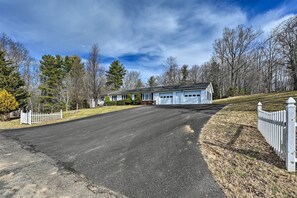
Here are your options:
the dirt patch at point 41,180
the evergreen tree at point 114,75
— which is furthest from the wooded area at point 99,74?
the dirt patch at point 41,180

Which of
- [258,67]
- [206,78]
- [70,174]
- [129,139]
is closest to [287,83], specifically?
[258,67]

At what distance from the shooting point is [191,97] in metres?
25.2

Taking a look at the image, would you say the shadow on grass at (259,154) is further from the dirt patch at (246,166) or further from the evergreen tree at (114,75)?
the evergreen tree at (114,75)

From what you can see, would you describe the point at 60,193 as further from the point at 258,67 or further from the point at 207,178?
the point at 258,67

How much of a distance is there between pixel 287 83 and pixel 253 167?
48.3 metres

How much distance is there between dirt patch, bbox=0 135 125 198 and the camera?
297 cm

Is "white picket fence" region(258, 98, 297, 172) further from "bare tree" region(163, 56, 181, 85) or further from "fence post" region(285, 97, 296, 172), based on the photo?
"bare tree" region(163, 56, 181, 85)

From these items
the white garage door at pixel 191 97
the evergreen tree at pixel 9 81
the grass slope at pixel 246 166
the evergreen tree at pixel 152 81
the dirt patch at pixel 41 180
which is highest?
the evergreen tree at pixel 152 81

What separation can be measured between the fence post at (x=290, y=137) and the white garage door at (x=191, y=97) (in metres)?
21.7

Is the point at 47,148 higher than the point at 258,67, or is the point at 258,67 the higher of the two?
the point at 258,67

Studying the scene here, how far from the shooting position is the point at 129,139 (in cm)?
611

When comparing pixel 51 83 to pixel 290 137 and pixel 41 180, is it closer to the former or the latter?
pixel 41 180

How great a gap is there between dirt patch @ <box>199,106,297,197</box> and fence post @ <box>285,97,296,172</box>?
0.18 meters

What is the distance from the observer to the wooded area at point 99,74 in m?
24.3
